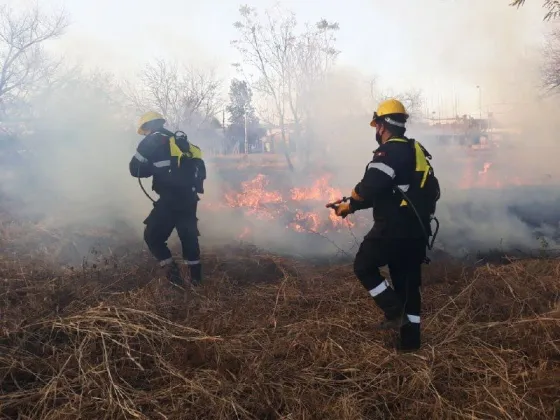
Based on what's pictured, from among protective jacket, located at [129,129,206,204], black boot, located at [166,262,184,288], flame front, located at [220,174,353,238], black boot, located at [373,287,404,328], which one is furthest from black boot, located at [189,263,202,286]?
flame front, located at [220,174,353,238]

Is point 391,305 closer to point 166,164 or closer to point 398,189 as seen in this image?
point 398,189

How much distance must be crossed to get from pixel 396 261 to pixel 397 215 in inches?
13.9

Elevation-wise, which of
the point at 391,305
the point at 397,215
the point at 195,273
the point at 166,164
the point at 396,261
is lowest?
the point at 195,273

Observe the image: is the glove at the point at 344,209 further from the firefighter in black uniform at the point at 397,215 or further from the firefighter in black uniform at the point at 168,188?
the firefighter in black uniform at the point at 168,188

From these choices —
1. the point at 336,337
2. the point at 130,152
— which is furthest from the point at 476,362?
the point at 130,152

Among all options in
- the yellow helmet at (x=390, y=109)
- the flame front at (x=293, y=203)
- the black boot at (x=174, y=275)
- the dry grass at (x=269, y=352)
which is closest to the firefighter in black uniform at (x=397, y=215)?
the yellow helmet at (x=390, y=109)

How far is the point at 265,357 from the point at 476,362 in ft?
4.36

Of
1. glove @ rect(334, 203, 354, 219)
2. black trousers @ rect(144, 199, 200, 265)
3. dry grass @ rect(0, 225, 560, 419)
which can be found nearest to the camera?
dry grass @ rect(0, 225, 560, 419)

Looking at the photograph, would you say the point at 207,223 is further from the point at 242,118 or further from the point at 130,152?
Result: the point at 242,118

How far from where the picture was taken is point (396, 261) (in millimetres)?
3275

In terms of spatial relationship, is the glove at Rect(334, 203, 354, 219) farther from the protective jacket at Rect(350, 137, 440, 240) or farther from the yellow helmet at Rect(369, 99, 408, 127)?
the yellow helmet at Rect(369, 99, 408, 127)

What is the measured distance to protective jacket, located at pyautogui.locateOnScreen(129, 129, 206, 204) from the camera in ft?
15.8

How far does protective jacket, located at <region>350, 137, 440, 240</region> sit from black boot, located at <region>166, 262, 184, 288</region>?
226 centimetres

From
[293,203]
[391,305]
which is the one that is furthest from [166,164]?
[293,203]
